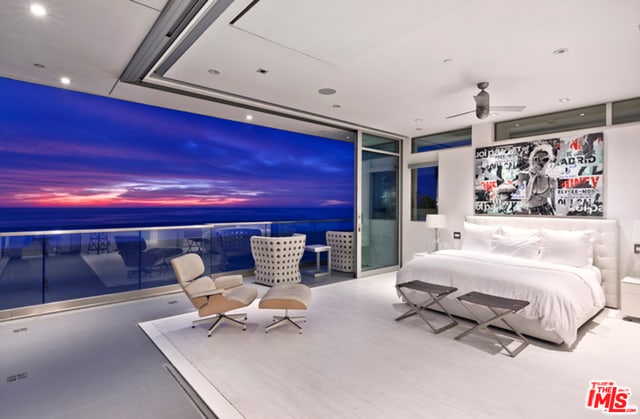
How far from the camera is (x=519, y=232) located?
204 inches

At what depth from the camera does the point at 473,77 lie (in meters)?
3.87

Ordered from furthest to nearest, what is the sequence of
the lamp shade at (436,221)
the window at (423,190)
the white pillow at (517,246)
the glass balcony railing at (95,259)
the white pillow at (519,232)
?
the window at (423,190), the lamp shade at (436,221), the white pillow at (519,232), the white pillow at (517,246), the glass balcony railing at (95,259)

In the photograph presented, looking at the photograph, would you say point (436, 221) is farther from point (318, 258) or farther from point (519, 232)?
point (318, 258)

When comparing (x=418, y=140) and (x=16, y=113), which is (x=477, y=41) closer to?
(x=418, y=140)

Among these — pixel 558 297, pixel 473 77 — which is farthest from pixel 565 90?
pixel 558 297

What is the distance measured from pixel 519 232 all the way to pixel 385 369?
11.8 ft

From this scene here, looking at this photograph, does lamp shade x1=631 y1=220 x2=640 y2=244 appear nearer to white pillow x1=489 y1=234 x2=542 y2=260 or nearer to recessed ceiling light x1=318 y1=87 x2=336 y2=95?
white pillow x1=489 y1=234 x2=542 y2=260

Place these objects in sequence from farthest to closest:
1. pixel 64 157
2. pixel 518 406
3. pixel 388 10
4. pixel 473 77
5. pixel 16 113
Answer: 1. pixel 64 157
2. pixel 16 113
3. pixel 473 77
4. pixel 388 10
5. pixel 518 406

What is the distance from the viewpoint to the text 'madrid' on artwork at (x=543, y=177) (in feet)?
16.0

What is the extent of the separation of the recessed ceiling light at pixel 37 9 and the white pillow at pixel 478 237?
596cm

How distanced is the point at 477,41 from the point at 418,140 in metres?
4.26

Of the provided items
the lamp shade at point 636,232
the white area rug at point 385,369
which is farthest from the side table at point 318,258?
the lamp shade at point 636,232

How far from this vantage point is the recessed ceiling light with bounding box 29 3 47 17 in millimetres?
2499

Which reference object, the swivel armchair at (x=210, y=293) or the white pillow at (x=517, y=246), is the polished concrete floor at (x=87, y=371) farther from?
the white pillow at (x=517, y=246)
